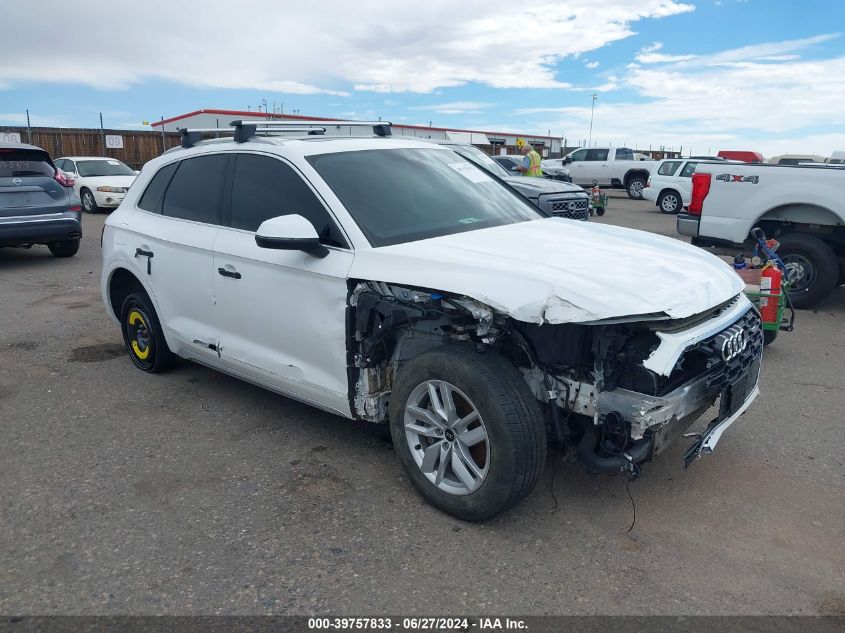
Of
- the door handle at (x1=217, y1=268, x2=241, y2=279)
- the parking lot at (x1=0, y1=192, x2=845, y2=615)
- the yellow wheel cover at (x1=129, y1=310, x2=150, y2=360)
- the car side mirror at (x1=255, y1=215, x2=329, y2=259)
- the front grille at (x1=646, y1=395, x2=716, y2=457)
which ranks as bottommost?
the parking lot at (x1=0, y1=192, x2=845, y2=615)

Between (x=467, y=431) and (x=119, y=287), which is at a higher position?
(x=119, y=287)

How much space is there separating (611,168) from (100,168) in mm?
18954

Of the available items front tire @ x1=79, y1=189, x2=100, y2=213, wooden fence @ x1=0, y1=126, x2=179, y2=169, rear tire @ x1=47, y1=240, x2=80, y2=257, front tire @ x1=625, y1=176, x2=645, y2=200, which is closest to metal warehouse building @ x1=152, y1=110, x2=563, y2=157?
wooden fence @ x1=0, y1=126, x2=179, y2=169

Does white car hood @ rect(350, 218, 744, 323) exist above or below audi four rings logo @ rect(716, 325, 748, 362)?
above

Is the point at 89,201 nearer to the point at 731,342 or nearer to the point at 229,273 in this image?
the point at 229,273

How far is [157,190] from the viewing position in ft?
16.6

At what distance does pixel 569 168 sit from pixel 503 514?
26.9 metres

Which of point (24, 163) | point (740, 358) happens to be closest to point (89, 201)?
point (24, 163)

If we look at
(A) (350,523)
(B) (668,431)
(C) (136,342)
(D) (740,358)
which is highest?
(D) (740,358)

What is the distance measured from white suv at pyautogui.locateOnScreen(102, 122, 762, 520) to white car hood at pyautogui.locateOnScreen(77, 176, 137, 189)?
13.5 meters

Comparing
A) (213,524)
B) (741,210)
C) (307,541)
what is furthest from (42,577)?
(741,210)

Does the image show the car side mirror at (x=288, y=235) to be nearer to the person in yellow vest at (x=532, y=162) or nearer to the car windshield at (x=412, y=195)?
the car windshield at (x=412, y=195)

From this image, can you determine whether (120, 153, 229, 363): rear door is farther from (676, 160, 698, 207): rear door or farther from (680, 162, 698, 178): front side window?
(680, 162, 698, 178): front side window

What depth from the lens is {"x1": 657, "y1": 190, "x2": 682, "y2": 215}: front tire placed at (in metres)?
19.7
